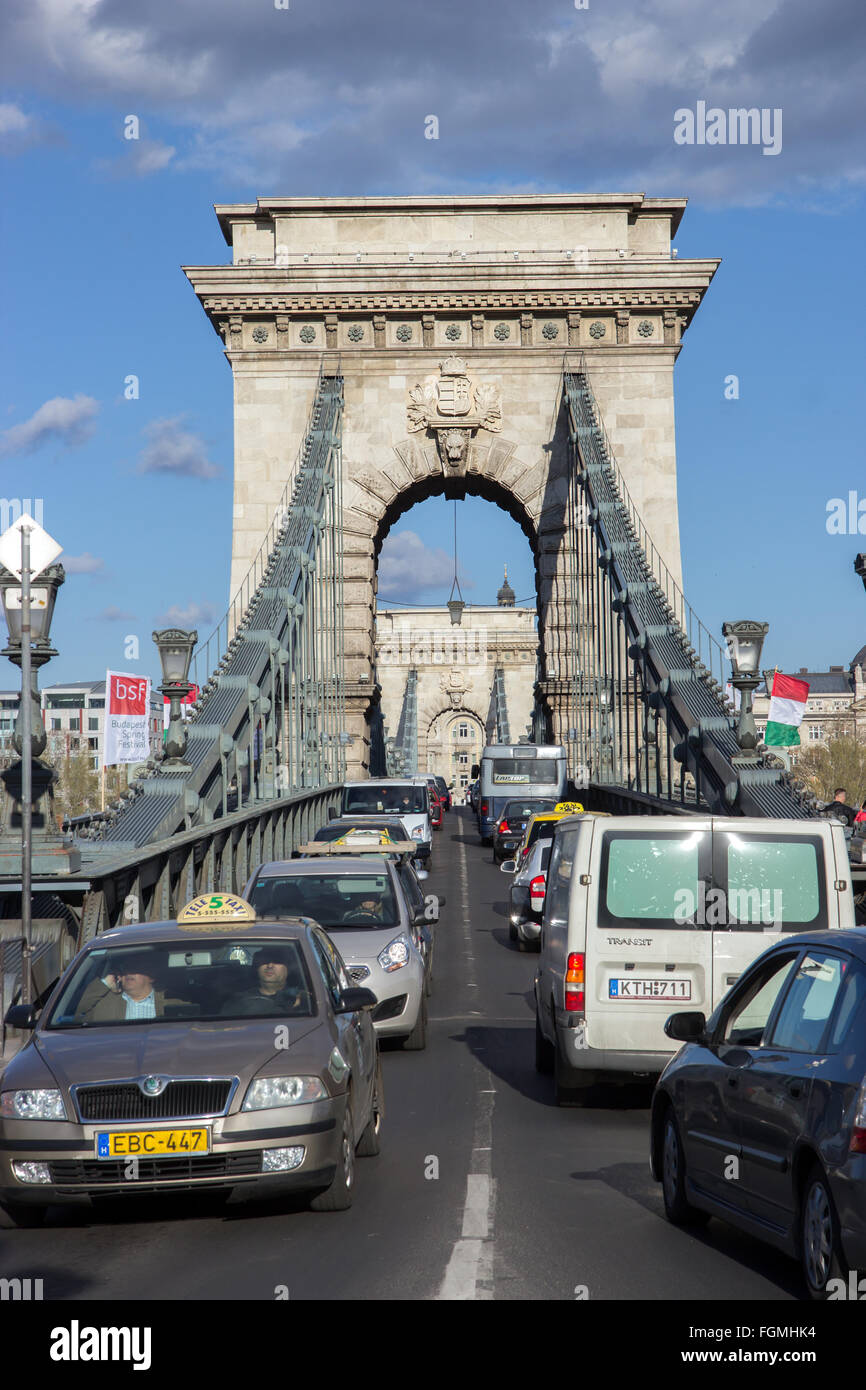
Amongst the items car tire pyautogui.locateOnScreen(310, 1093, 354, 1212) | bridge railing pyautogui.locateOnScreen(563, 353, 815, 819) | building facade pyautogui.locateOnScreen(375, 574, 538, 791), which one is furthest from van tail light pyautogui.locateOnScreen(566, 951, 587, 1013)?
building facade pyautogui.locateOnScreen(375, 574, 538, 791)

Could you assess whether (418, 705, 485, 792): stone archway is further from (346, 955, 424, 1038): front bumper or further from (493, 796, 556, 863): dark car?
(346, 955, 424, 1038): front bumper

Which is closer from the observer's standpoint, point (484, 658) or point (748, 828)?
point (748, 828)

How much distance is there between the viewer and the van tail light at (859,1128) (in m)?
5.44

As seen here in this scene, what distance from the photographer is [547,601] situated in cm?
4547

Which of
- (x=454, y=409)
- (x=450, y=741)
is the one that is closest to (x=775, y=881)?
(x=454, y=409)

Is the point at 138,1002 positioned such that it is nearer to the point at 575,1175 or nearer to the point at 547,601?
the point at 575,1175

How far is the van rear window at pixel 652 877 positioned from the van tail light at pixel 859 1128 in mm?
5079

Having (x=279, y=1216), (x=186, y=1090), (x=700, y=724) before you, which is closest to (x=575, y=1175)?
(x=279, y=1216)

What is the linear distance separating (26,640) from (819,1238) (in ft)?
26.9

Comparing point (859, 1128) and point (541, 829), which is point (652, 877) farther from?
point (541, 829)

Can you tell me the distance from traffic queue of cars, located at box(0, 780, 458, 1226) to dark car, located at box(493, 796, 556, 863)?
28642 millimetres

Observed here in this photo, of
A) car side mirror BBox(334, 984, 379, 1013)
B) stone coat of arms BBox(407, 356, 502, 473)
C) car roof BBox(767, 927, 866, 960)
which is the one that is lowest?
car side mirror BBox(334, 984, 379, 1013)

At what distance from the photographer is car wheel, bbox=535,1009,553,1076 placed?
11961 mm

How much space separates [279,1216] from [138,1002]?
50.8 inches
